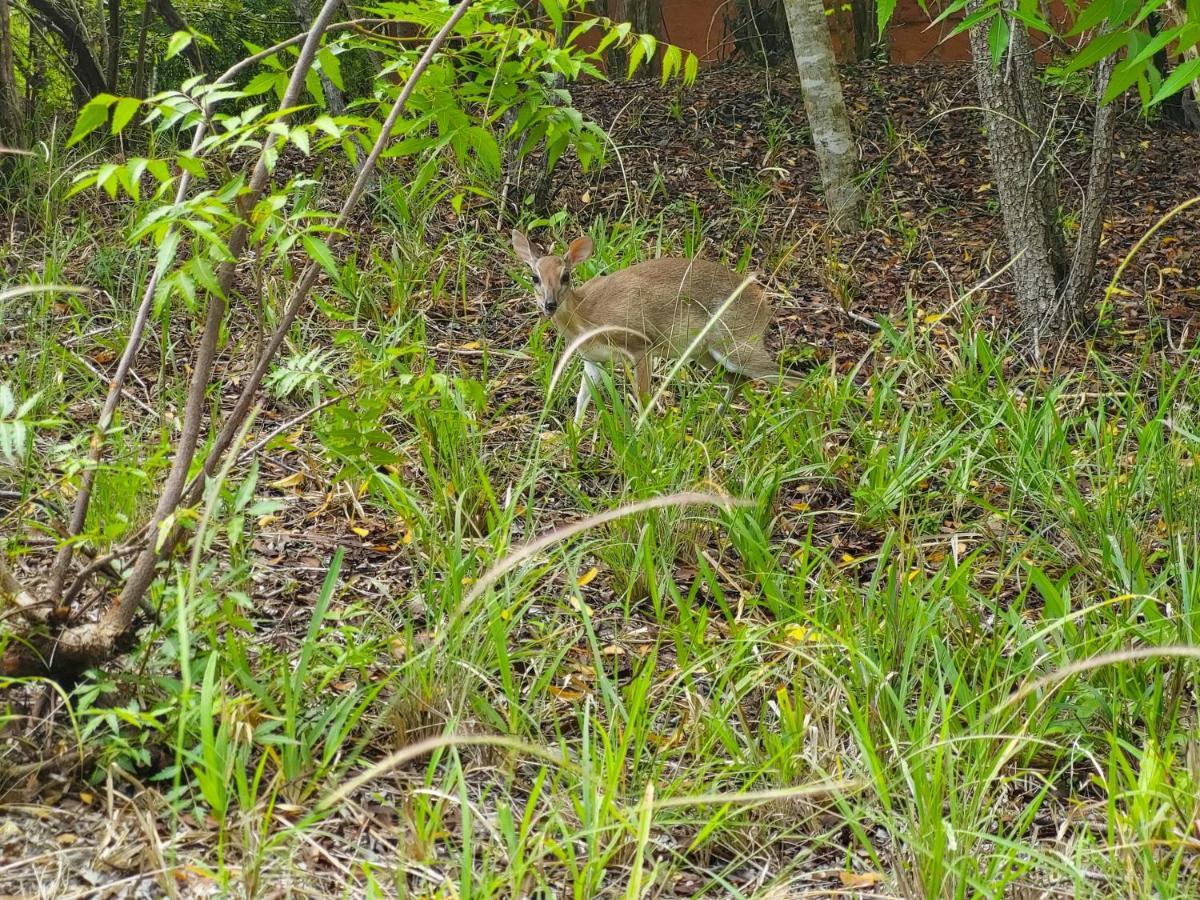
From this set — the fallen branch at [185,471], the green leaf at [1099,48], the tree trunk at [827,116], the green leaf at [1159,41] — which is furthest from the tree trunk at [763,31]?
the fallen branch at [185,471]

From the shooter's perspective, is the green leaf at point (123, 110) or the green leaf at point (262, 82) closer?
the green leaf at point (123, 110)

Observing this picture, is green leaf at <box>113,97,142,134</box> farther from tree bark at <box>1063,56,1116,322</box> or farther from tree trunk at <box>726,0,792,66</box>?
tree trunk at <box>726,0,792,66</box>

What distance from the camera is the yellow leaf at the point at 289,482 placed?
4.91 m

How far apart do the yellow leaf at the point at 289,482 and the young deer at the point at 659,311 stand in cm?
173

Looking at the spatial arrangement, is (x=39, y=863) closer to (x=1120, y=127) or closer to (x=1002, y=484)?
(x=1002, y=484)

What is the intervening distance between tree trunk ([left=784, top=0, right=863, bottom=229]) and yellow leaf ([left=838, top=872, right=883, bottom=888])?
5.47 metres

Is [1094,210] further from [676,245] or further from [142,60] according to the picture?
[142,60]

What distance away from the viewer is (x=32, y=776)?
2.79 meters

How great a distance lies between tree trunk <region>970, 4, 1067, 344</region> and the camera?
626 centimetres

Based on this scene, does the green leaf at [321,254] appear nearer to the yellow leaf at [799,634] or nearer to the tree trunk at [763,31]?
the yellow leaf at [799,634]

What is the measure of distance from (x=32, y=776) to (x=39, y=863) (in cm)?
21

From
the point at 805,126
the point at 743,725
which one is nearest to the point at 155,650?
the point at 743,725

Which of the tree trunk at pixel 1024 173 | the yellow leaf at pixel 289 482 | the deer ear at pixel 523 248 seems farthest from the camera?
the deer ear at pixel 523 248

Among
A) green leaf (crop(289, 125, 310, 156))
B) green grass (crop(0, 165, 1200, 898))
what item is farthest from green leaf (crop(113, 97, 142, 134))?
green grass (crop(0, 165, 1200, 898))
